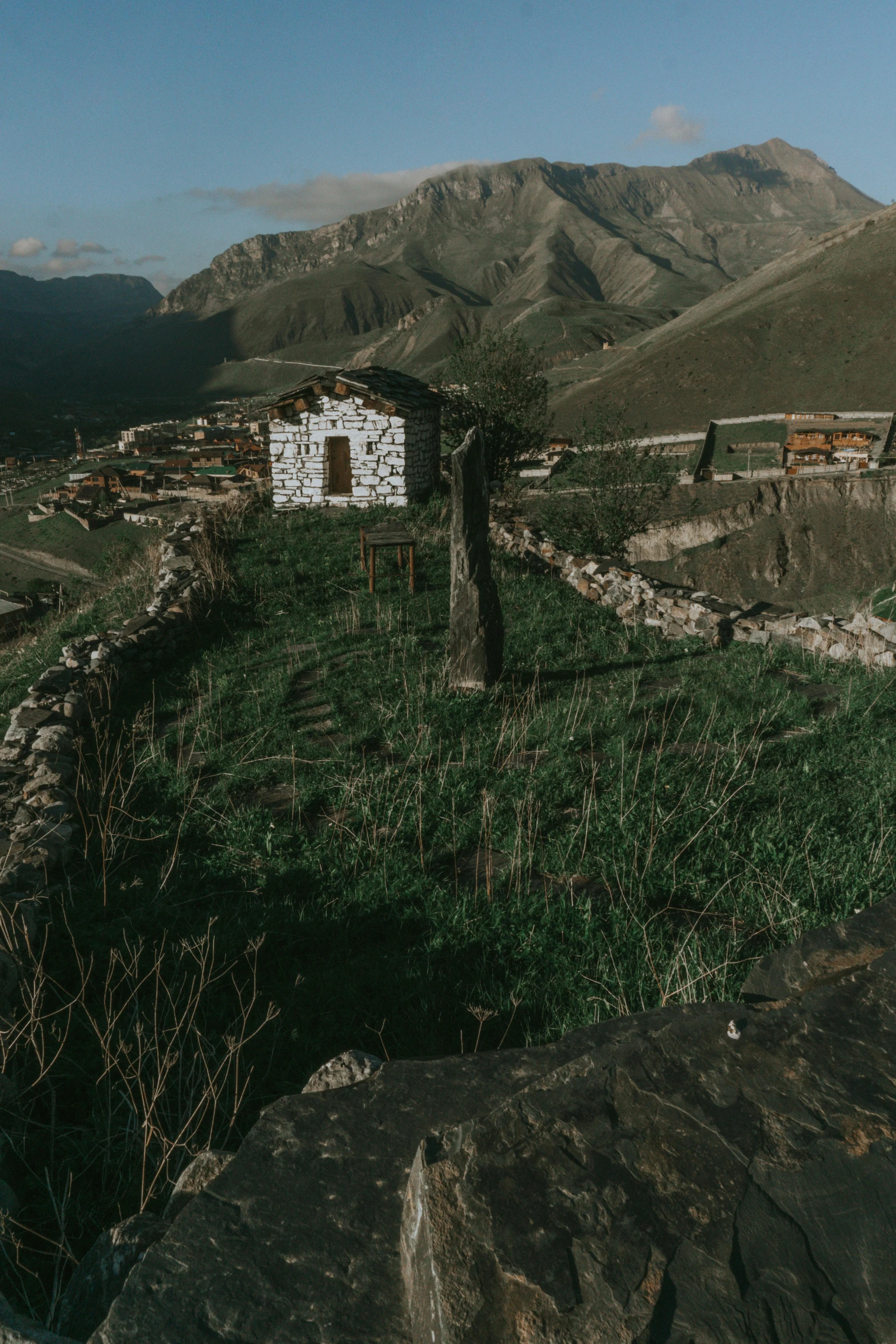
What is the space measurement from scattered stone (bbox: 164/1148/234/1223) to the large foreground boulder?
392 mm

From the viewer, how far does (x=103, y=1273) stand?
2.49m

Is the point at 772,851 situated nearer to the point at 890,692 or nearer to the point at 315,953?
the point at 315,953

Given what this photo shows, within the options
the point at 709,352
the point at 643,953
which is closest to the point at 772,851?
the point at 643,953

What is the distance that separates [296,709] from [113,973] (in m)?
4.30

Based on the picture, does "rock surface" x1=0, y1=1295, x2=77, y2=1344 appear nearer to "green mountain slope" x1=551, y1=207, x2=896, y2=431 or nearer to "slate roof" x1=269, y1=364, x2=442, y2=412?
"slate roof" x1=269, y1=364, x2=442, y2=412

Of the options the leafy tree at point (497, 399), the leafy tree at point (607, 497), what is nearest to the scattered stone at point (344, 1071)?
the leafy tree at point (607, 497)

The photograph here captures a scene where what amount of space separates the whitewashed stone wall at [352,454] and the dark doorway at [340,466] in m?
0.11

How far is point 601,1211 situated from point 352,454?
20.1 metres

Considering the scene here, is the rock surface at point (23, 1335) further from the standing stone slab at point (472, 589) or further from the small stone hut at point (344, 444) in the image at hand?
the small stone hut at point (344, 444)

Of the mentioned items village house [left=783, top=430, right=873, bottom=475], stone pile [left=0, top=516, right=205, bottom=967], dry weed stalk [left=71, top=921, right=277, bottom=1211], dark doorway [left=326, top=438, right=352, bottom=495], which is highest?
village house [left=783, top=430, right=873, bottom=475]

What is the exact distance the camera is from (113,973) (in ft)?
15.7

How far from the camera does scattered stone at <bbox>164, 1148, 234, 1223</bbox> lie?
2695 mm

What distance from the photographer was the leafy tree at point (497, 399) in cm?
A: 2408

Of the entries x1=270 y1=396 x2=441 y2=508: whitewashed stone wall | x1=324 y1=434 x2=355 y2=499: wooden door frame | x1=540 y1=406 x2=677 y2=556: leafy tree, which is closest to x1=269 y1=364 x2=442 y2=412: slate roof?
x1=270 y1=396 x2=441 y2=508: whitewashed stone wall
